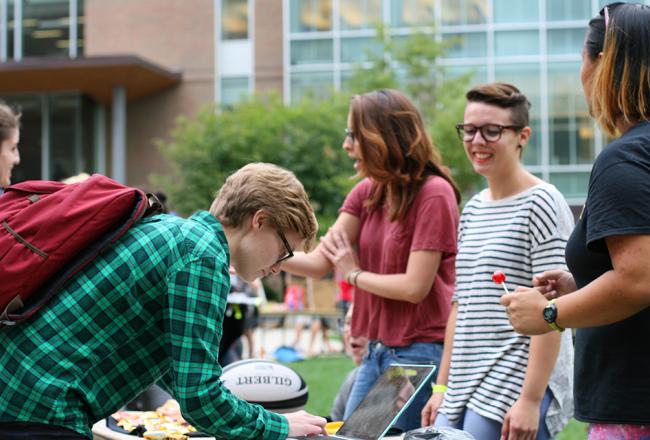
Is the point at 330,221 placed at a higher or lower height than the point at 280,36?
lower

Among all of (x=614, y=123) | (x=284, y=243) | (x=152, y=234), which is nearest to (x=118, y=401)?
Result: (x=152, y=234)

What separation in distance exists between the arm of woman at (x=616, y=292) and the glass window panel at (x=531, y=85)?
90.7 feet

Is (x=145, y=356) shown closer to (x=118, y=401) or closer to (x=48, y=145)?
(x=118, y=401)

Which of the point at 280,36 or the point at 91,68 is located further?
the point at 280,36

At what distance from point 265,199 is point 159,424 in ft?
4.86

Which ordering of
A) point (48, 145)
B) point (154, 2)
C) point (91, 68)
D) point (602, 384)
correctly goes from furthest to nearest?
1. point (154, 2)
2. point (48, 145)
3. point (91, 68)
4. point (602, 384)

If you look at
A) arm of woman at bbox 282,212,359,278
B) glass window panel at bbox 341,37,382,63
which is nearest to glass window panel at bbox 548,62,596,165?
glass window panel at bbox 341,37,382,63

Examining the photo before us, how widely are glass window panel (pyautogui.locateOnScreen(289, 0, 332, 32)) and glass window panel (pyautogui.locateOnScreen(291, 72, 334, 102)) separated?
158cm

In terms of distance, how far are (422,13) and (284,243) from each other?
94.5ft

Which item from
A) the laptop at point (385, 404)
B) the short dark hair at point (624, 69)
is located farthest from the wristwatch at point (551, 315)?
the laptop at point (385, 404)

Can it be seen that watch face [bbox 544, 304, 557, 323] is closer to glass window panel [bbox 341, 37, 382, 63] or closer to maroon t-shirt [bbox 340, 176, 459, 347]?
maroon t-shirt [bbox 340, 176, 459, 347]

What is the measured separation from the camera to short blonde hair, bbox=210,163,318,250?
2410 mm

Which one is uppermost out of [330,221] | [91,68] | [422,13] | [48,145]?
[422,13]

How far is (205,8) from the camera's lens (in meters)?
33.7
